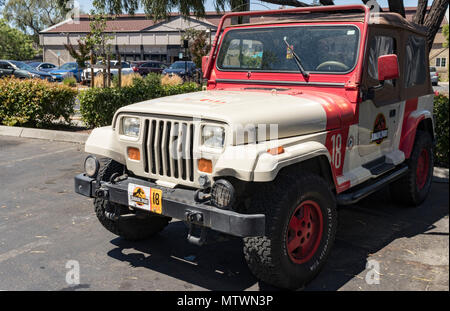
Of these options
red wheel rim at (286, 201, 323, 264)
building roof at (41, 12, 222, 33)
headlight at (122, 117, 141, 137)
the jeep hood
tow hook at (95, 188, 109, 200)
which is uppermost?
building roof at (41, 12, 222, 33)

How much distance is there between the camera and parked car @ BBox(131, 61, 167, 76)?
33.4m

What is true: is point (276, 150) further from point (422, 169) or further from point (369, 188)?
point (422, 169)

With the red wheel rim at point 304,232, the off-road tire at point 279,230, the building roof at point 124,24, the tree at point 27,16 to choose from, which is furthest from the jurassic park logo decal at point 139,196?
the tree at point 27,16

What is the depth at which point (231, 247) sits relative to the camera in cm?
488

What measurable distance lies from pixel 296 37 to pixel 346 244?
2175 millimetres

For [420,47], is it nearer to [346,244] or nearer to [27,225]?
[346,244]

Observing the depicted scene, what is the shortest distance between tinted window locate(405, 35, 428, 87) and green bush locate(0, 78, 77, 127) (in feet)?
26.3

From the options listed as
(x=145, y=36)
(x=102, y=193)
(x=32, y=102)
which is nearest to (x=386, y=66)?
(x=102, y=193)

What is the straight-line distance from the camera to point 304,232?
398 cm

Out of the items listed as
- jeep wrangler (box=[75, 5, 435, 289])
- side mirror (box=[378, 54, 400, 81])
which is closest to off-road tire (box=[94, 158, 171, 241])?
A: jeep wrangler (box=[75, 5, 435, 289])

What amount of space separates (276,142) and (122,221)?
1786 millimetres

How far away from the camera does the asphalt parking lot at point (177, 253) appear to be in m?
4.08

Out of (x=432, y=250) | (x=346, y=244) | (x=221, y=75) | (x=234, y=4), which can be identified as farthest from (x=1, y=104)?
(x=432, y=250)

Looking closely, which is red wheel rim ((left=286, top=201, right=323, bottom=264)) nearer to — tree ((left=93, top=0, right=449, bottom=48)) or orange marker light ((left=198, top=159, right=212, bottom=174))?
orange marker light ((left=198, top=159, right=212, bottom=174))
